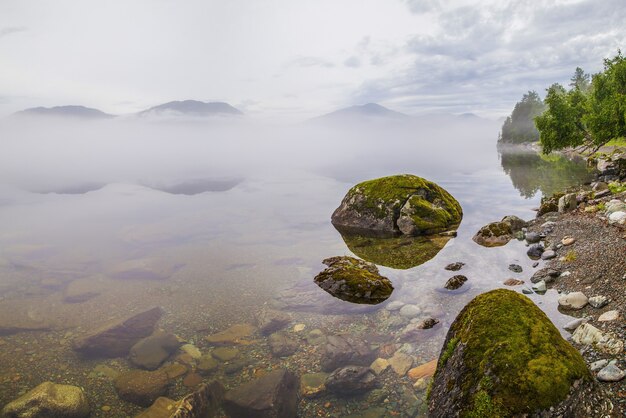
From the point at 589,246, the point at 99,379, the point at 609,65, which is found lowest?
the point at 99,379

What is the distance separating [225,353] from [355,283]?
6294mm

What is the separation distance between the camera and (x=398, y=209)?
26.2 metres

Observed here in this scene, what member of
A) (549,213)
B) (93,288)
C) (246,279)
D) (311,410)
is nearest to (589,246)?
(549,213)

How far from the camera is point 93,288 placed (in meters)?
18.8

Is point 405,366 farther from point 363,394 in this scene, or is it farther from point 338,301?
point 338,301

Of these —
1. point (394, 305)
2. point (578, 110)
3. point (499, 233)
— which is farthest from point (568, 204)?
point (578, 110)

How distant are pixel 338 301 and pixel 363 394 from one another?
5805 mm

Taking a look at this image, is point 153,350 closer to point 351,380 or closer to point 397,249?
point 351,380

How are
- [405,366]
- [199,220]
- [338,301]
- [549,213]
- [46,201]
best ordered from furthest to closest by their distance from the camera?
[46,201] → [199,220] → [549,213] → [338,301] → [405,366]

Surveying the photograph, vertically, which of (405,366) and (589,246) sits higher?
(589,246)

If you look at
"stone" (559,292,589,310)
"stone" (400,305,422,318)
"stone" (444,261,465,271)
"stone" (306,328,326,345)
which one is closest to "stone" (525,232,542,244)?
"stone" (444,261,465,271)

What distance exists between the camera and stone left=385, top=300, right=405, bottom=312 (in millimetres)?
14330

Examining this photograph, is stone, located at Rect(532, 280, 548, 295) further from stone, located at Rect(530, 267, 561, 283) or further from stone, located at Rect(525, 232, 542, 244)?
stone, located at Rect(525, 232, 542, 244)

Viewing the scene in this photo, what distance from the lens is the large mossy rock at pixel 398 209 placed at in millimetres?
25359
